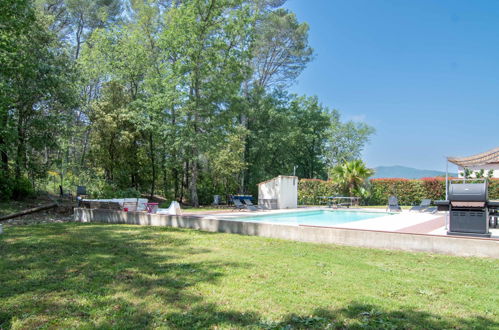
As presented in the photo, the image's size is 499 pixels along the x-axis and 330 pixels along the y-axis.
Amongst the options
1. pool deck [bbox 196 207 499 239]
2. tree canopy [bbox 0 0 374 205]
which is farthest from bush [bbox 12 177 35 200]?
pool deck [bbox 196 207 499 239]

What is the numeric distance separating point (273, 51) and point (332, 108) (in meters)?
12.9

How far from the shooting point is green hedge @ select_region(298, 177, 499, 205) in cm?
2118

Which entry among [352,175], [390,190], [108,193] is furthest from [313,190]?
[108,193]

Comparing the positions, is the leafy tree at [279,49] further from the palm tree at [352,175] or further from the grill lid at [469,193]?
the grill lid at [469,193]

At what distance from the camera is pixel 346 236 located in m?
7.65

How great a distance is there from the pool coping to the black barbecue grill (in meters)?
0.85

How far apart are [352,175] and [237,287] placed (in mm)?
19080

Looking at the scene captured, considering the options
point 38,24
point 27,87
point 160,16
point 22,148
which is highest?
point 160,16

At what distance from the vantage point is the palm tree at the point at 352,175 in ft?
Answer: 71.8

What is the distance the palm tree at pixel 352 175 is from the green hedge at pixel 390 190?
1013 mm

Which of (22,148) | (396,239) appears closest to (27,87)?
(22,148)

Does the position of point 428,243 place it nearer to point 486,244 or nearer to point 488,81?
point 486,244

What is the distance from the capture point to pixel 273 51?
32.1 meters

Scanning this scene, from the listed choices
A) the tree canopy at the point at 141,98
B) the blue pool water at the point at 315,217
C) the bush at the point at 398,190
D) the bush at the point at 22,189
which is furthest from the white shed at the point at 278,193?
the bush at the point at 22,189
